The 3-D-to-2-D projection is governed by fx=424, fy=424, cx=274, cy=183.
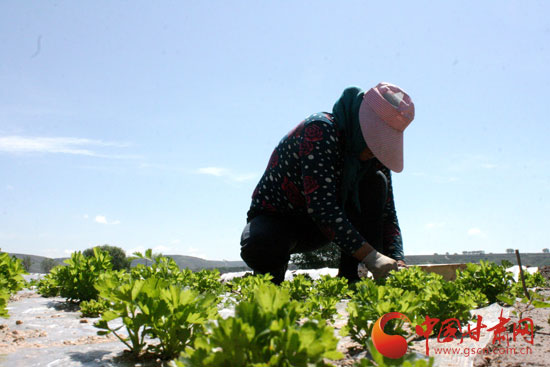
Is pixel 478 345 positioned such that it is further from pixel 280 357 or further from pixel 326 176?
pixel 326 176

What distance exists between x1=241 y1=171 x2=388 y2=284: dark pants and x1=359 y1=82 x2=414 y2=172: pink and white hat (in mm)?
772

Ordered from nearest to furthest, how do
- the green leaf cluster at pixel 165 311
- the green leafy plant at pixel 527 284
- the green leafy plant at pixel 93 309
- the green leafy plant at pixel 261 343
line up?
1. the green leafy plant at pixel 261 343
2. the green leaf cluster at pixel 165 311
3. the green leafy plant at pixel 93 309
4. the green leafy plant at pixel 527 284

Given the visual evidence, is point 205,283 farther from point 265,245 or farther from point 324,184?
point 324,184

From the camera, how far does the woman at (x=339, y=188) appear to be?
3.46 m

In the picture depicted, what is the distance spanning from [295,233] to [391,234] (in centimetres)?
103

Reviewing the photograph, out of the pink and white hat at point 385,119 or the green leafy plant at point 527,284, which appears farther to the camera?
the pink and white hat at point 385,119

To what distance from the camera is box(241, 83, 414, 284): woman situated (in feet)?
11.4

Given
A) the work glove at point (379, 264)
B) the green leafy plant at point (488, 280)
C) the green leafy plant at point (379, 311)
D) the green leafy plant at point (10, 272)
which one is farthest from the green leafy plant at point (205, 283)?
the green leafy plant at point (488, 280)

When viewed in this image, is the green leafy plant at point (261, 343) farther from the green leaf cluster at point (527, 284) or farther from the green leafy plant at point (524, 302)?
the green leaf cluster at point (527, 284)

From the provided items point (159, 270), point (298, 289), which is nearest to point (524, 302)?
point (298, 289)

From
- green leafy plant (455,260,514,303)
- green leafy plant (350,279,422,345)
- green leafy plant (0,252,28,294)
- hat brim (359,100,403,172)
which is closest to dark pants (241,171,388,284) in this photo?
hat brim (359,100,403,172)

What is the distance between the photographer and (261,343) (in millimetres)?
1099

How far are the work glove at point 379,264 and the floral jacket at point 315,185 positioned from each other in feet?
0.40

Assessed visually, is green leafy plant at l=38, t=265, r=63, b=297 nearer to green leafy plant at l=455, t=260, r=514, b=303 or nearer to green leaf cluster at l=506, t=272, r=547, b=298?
A: green leafy plant at l=455, t=260, r=514, b=303
